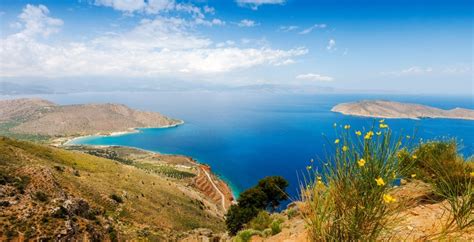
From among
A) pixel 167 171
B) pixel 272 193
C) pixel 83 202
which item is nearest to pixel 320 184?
pixel 83 202

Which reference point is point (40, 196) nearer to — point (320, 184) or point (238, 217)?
point (238, 217)

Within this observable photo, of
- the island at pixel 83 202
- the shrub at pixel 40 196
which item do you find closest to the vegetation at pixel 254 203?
the island at pixel 83 202

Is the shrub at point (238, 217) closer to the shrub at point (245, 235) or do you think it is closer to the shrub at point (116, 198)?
the shrub at point (116, 198)

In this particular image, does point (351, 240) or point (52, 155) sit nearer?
point (351, 240)

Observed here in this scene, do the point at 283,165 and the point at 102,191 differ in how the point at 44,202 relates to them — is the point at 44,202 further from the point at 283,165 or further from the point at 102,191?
the point at 283,165

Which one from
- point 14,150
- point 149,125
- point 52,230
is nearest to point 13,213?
point 52,230

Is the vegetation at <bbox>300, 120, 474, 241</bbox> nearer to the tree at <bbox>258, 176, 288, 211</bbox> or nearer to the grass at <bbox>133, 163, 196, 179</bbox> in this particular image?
the tree at <bbox>258, 176, 288, 211</bbox>
